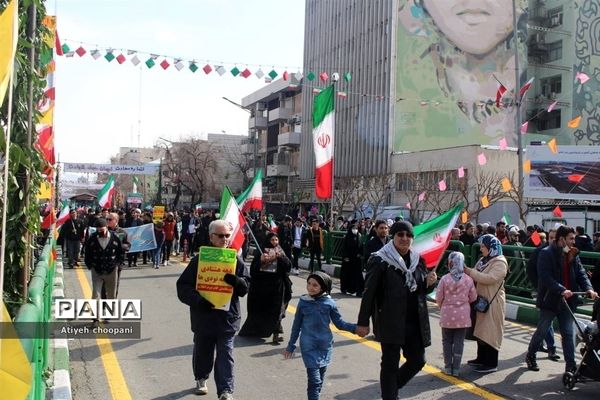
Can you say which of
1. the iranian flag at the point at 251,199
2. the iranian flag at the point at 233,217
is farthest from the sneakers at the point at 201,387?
the iranian flag at the point at 251,199

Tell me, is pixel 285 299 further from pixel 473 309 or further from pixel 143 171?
pixel 143 171

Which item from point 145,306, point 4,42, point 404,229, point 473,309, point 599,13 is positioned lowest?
point 145,306

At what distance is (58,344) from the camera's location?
7.41 metres

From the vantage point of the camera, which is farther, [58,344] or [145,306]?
[145,306]

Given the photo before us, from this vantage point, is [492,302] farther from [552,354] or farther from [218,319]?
[218,319]

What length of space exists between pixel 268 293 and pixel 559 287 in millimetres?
3814

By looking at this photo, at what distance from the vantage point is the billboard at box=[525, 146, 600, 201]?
26.3m

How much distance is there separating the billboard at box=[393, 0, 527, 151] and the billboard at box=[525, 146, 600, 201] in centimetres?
1996

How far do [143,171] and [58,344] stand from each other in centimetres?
3829

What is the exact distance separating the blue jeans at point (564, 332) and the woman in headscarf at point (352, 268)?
6.22m

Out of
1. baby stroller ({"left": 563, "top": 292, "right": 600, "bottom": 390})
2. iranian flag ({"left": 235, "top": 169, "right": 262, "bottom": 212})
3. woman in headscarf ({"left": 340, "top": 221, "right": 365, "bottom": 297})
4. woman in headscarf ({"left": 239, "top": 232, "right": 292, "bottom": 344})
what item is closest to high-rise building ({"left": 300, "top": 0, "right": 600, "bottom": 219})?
woman in headscarf ({"left": 340, "top": 221, "right": 365, "bottom": 297})

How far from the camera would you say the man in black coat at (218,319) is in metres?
5.70

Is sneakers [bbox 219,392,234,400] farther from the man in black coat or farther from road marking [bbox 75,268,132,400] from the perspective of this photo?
road marking [bbox 75,268,132,400]

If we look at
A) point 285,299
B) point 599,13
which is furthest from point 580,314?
point 599,13
